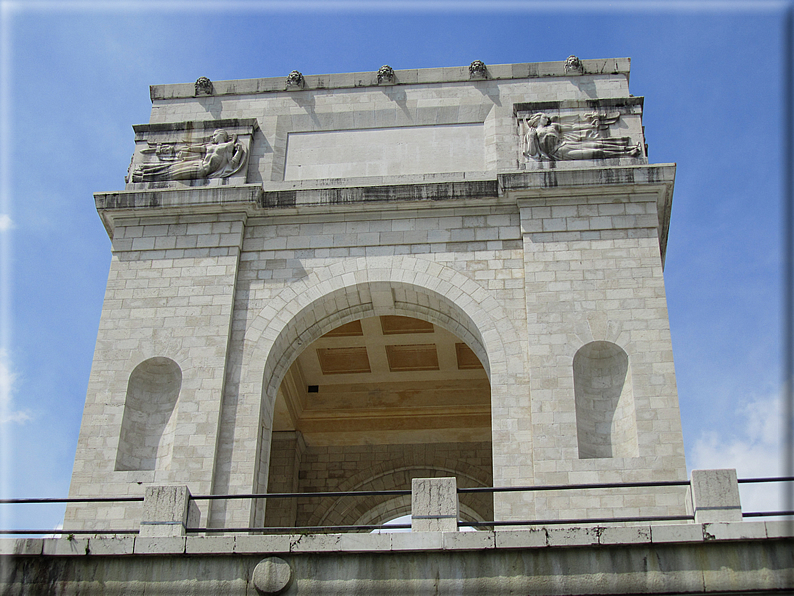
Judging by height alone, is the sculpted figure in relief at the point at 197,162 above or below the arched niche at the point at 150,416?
above

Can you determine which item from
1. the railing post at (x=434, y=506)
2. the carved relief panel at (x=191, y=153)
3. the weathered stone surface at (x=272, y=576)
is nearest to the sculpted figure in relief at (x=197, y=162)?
the carved relief panel at (x=191, y=153)

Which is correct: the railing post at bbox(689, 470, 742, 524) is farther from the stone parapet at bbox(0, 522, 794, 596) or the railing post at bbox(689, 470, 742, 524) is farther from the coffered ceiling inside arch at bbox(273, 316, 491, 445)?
the coffered ceiling inside arch at bbox(273, 316, 491, 445)

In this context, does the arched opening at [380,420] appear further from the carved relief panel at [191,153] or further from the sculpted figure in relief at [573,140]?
the sculpted figure in relief at [573,140]

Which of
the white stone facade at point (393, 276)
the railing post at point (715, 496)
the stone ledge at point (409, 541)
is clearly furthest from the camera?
the white stone facade at point (393, 276)

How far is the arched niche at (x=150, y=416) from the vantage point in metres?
17.5

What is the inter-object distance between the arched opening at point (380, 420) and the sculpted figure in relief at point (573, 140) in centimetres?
607

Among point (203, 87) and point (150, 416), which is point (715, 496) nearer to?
point (150, 416)

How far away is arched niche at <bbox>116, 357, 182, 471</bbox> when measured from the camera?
1755cm

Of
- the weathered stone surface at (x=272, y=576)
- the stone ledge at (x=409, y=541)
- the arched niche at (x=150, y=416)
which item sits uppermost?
the arched niche at (x=150, y=416)

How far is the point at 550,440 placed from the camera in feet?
54.1

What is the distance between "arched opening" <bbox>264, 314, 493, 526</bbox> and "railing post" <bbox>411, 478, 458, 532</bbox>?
409 inches

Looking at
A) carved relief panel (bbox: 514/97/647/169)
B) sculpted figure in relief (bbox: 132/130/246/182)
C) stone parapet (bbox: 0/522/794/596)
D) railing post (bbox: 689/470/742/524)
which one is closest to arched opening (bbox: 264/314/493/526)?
sculpted figure in relief (bbox: 132/130/246/182)

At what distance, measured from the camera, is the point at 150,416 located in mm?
18156

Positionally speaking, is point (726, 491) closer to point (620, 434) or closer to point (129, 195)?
point (620, 434)
